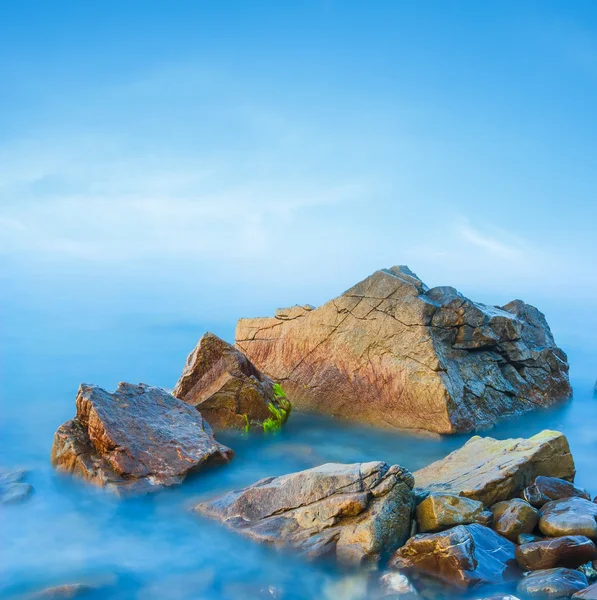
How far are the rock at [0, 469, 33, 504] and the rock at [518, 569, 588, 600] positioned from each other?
5900mm

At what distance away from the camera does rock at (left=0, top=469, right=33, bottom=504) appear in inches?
307

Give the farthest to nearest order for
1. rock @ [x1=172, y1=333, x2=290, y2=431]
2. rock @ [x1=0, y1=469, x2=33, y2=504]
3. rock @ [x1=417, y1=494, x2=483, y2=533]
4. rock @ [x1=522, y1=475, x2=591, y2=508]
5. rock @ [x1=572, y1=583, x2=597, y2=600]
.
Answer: rock @ [x1=172, y1=333, x2=290, y2=431]
rock @ [x1=0, y1=469, x2=33, y2=504]
rock @ [x1=522, y1=475, x2=591, y2=508]
rock @ [x1=417, y1=494, x2=483, y2=533]
rock @ [x1=572, y1=583, x2=597, y2=600]

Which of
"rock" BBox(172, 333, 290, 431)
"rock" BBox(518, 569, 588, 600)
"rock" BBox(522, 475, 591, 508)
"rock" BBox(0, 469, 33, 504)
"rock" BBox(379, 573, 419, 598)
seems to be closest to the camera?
"rock" BBox(518, 569, 588, 600)

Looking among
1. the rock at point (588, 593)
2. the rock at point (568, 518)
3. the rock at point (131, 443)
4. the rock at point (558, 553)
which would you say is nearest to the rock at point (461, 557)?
the rock at point (558, 553)

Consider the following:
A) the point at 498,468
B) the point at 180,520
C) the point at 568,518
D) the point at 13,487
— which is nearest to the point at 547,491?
the point at 498,468

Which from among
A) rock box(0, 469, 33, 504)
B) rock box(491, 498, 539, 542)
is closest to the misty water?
rock box(0, 469, 33, 504)

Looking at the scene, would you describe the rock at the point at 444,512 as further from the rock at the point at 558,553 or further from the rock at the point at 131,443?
the rock at the point at 131,443

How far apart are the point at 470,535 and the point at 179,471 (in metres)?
3.91

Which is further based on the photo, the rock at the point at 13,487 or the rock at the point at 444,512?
the rock at the point at 13,487

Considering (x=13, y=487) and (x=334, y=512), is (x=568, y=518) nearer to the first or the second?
(x=334, y=512)

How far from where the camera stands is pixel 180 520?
23.8 ft

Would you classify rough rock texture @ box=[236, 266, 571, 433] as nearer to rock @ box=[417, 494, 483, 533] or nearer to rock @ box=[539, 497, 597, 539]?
rock @ box=[539, 497, 597, 539]

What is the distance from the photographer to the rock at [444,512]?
6418mm

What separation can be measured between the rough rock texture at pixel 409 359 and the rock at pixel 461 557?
14.3 feet
